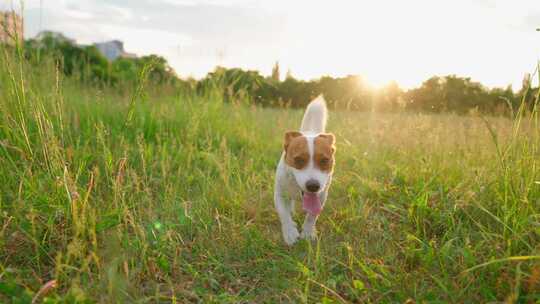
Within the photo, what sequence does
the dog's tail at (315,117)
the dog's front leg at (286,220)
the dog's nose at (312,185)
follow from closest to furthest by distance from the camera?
the dog's nose at (312,185) → the dog's front leg at (286,220) → the dog's tail at (315,117)

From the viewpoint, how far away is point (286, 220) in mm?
2717

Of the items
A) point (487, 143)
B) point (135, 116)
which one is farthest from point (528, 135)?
point (135, 116)

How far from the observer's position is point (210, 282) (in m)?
2.05

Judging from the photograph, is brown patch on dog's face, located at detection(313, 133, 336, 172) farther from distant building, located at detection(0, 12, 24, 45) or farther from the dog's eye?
distant building, located at detection(0, 12, 24, 45)

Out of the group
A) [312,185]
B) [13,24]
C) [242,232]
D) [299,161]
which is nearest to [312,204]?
[312,185]

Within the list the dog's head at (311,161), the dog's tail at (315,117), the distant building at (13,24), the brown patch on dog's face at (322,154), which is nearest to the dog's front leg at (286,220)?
the dog's head at (311,161)

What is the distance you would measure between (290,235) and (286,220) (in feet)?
0.44

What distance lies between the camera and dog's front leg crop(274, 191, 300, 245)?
8.52ft

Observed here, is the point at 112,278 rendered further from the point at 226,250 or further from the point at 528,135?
the point at 528,135

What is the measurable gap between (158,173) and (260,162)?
4.14 ft

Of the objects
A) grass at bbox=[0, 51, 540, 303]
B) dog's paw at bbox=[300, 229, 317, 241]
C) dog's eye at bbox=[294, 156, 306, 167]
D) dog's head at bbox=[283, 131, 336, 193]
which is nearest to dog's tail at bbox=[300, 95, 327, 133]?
grass at bbox=[0, 51, 540, 303]

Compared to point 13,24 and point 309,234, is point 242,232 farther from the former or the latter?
point 13,24

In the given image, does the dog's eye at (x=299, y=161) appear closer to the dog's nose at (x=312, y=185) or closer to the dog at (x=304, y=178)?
the dog at (x=304, y=178)

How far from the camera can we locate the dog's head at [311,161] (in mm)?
2519
